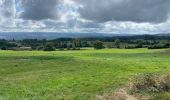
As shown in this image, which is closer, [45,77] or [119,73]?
[45,77]

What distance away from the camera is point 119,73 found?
39.3 meters

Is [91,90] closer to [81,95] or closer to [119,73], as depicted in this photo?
[81,95]

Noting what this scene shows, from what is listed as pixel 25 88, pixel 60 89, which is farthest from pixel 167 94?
pixel 25 88

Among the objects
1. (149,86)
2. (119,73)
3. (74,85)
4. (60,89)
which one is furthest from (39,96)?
(119,73)

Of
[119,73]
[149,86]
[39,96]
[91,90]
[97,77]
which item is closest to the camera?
[39,96]

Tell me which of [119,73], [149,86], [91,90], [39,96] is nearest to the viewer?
[39,96]

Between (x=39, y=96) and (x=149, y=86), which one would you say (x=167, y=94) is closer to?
(x=149, y=86)

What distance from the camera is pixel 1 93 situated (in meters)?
27.9

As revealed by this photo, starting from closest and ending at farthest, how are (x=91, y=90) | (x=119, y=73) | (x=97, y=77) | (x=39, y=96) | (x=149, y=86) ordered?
(x=39, y=96)
(x=91, y=90)
(x=149, y=86)
(x=97, y=77)
(x=119, y=73)

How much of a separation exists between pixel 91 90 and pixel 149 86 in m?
5.34

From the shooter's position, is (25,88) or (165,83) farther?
(165,83)

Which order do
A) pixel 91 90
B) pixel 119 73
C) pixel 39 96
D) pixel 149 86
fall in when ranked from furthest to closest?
pixel 119 73, pixel 149 86, pixel 91 90, pixel 39 96

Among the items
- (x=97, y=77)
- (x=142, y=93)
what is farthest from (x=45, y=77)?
(x=142, y=93)

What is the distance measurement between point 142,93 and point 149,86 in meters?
2.22
